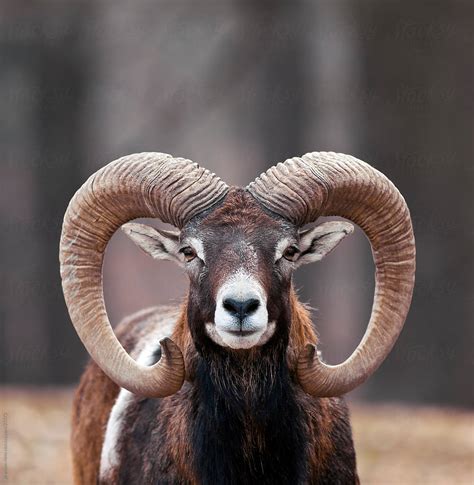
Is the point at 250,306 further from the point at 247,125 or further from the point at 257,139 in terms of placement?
the point at 247,125

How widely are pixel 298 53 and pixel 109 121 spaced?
22.8 ft

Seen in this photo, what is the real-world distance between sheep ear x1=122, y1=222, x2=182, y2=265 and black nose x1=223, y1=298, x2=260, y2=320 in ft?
3.91

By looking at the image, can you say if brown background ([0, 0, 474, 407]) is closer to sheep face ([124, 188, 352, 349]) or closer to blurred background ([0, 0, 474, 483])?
blurred background ([0, 0, 474, 483])

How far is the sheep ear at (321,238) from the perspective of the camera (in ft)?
32.2

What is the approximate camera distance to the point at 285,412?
9.58 m

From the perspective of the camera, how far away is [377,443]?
57.5 ft

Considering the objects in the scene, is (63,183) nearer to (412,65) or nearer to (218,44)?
(218,44)

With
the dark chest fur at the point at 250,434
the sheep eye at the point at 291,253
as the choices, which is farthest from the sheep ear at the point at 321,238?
the dark chest fur at the point at 250,434

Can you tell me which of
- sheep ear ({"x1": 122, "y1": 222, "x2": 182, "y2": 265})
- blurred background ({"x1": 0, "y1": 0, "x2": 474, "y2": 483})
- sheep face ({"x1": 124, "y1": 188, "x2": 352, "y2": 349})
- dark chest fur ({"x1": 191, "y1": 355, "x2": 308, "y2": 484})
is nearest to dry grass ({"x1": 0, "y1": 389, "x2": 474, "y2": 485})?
blurred background ({"x1": 0, "y1": 0, "x2": 474, "y2": 483})

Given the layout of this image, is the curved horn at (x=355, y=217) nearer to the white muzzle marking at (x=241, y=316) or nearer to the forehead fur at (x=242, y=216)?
the forehead fur at (x=242, y=216)

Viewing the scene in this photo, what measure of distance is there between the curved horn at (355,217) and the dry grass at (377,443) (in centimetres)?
502

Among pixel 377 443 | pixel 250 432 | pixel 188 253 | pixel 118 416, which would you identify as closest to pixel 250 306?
pixel 188 253

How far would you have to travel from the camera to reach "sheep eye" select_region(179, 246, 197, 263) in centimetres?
953

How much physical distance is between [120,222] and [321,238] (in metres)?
1.55
